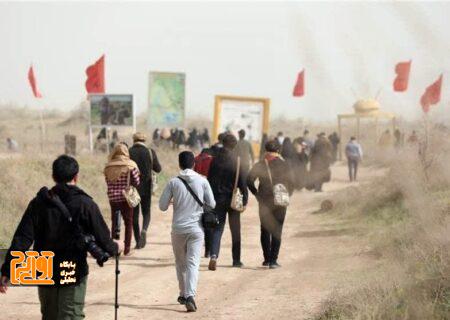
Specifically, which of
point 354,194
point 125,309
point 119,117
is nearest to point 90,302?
point 125,309

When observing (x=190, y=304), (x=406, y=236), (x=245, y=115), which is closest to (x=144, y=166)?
(x=406, y=236)

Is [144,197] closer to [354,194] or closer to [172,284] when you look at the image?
[172,284]

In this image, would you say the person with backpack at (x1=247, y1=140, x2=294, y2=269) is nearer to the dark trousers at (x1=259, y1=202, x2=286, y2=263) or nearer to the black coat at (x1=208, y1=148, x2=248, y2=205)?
the dark trousers at (x1=259, y1=202, x2=286, y2=263)

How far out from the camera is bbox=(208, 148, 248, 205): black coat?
39.9ft

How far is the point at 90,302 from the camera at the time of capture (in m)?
10.1

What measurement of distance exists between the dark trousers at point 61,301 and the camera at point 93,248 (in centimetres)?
21

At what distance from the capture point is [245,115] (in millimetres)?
31922

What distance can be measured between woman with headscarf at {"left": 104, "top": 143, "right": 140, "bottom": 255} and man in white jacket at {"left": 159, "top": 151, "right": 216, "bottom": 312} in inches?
119

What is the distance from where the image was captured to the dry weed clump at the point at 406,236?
8.20 m

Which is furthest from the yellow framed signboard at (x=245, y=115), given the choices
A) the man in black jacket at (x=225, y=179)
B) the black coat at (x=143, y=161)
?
the man in black jacket at (x=225, y=179)

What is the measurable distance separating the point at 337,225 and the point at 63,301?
11837 mm

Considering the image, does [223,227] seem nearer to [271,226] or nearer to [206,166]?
[271,226]

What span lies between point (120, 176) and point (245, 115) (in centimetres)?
1940

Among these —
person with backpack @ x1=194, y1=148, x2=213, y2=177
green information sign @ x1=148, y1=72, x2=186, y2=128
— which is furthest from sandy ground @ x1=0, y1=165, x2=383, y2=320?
green information sign @ x1=148, y1=72, x2=186, y2=128
